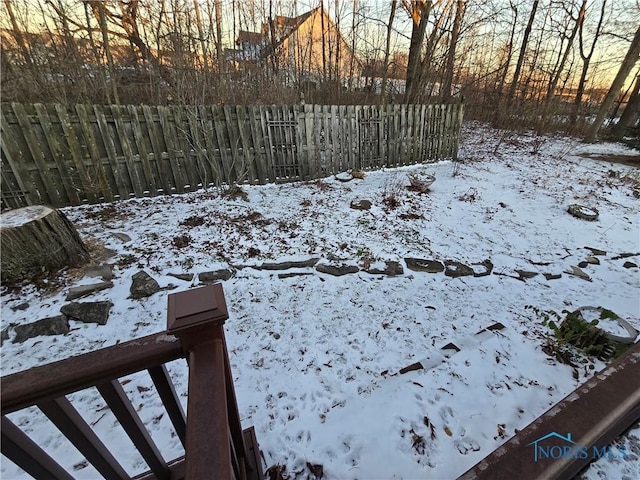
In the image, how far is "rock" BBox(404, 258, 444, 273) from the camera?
11.7ft

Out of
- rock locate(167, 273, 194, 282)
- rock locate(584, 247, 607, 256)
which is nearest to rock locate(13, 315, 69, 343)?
rock locate(167, 273, 194, 282)

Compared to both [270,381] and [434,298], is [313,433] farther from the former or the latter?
[434,298]

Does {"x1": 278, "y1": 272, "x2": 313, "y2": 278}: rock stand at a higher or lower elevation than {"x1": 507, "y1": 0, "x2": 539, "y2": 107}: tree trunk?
lower

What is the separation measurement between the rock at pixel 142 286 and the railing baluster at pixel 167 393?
1.98 metres

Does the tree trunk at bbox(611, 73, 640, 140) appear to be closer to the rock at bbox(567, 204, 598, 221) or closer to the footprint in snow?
the rock at bbox(567, 204, 598, 221)

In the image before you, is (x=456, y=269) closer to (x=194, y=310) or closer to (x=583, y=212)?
(x=194, y=310)

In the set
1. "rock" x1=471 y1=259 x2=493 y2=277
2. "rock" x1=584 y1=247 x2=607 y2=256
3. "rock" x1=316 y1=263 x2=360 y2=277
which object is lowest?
"rock" x1=584 y1=247 x2=607 y2=256

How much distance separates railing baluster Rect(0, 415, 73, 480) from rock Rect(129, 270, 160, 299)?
83.6 inches

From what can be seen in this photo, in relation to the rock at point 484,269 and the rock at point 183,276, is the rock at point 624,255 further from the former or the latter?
the rock at point 183,276

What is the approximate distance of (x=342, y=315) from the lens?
9.39 ft

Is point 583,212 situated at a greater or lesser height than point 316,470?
greater

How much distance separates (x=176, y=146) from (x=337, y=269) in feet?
12.6

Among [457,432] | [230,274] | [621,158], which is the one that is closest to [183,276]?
[230,274]

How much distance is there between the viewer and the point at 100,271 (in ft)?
10.1
